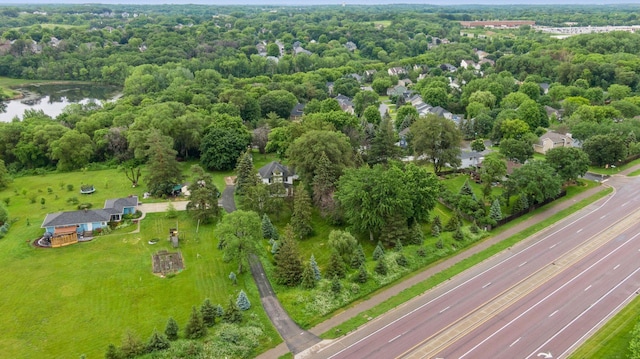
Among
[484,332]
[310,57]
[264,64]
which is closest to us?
[484,332]

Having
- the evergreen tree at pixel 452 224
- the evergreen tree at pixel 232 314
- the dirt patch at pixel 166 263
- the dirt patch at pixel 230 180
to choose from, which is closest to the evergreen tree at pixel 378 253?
the evergreen tree at pixel 452 224

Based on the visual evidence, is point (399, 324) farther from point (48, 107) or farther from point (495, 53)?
point (495, 53)

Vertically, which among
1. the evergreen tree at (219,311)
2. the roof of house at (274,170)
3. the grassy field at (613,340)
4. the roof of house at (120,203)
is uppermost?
the roof of house at (274,170)

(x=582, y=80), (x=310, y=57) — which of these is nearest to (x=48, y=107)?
(x=310, y=57)

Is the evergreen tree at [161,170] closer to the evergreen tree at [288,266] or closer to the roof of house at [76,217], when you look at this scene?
the roof of house at [76,217]

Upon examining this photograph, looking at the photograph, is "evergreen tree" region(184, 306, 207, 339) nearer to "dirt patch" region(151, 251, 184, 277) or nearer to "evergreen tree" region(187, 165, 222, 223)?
"dirt patch" region(151, 251, 184, 277)

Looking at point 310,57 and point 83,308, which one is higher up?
point 310,57

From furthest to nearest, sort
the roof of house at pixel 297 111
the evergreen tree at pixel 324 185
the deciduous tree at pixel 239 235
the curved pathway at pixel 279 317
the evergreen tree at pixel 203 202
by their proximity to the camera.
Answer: the roof of house at pixel 297 111 → the evergreen tree at pixel 203 202 → the evergreen tree at pixel 324 185 → the deciduous tree at pixel 239 235 → the curved pathway at pixel 279 317
